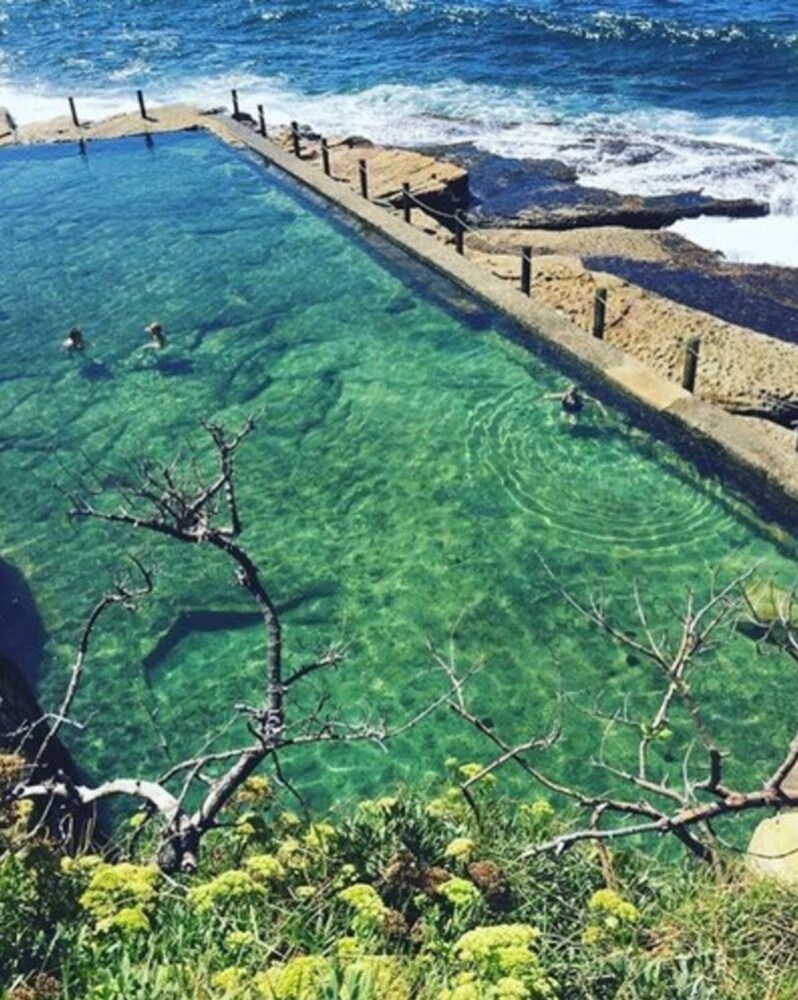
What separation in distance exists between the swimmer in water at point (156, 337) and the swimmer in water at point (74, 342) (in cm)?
105

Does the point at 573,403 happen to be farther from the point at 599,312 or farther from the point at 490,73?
the point at 490,73

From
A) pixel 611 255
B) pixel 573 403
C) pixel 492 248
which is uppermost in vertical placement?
pixel 492 248

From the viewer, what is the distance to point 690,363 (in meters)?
11.5

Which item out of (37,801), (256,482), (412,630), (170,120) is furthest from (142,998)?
(170,120)

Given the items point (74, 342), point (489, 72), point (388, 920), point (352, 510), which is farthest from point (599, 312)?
point (489, 72)

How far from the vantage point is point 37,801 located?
21.7 feet

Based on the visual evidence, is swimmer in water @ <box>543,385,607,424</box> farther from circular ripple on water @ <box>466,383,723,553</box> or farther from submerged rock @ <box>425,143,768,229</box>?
submerged rock @ <box>425,143,768,229</box>

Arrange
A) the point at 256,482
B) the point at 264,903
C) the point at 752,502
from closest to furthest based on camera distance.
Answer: the point at 264,903
the point at 752,502
the point at 256,482

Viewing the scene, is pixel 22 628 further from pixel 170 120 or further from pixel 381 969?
pixel 170 120

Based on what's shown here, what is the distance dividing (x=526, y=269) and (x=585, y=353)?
2085 mm

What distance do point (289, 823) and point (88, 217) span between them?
17.4m

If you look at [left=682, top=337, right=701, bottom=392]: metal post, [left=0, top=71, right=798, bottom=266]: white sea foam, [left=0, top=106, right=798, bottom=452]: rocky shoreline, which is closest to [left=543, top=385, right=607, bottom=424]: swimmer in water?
[left=682, top=337, right=701, bottom=392]: metal post

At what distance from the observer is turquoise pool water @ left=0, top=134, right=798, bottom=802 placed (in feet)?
28.9

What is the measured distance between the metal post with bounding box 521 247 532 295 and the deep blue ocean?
789 centimetres
